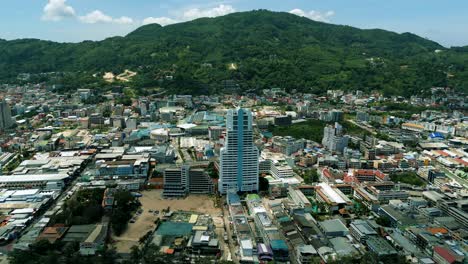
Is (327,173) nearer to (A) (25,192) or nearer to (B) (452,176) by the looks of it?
(B) (452,176)

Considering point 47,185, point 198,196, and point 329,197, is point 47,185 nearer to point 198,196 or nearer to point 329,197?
point 198,196

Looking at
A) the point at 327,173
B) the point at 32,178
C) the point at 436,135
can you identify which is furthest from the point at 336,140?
the point at 32,178

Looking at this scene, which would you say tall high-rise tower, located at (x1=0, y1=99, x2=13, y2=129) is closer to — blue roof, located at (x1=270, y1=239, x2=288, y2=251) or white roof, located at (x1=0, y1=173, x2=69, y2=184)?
white roof, located at (x1=0, y1=173, x2=69, y2=184)

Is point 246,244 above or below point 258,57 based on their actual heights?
below

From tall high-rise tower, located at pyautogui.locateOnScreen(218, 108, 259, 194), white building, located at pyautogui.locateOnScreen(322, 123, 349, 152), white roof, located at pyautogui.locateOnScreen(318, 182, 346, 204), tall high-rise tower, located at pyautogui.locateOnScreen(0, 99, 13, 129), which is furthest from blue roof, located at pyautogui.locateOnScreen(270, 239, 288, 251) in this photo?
tall high-rise tower, located at pyautogui.locateOnScreen(0, 99, 13, 129)

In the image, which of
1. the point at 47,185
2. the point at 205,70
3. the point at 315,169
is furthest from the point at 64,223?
the point at 205,70

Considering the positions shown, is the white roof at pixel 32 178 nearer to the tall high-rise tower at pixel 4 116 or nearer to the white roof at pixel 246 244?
the white roof at pixel 246 244
